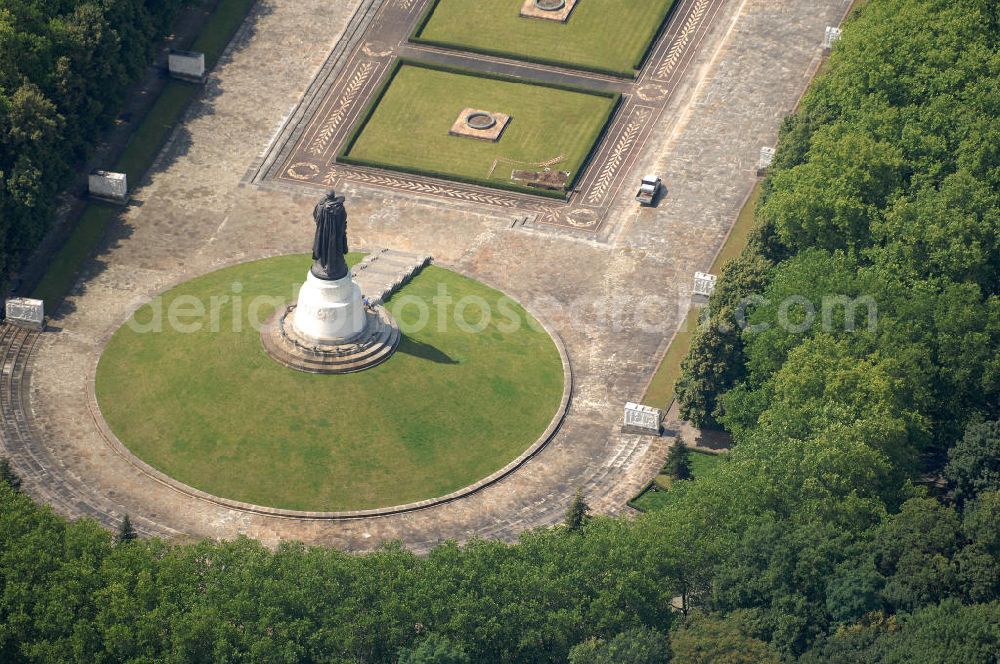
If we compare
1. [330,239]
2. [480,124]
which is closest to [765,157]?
[480,124]

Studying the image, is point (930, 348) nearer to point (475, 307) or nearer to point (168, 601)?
point (475, 307)

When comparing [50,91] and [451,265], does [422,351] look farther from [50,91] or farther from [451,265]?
[50,91]

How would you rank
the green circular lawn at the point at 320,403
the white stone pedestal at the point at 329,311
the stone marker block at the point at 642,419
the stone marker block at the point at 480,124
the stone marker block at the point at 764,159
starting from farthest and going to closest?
the stone marker block at the point at 480,124 < the stone marker block at the point at 764,159 < the stone marker block at the point at 642,419 < the white stone pedestal at the point at 329,311 < the green circular lawn at the point at 320,403

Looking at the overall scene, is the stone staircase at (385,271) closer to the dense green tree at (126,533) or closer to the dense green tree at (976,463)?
the dense green tree at (126,533)

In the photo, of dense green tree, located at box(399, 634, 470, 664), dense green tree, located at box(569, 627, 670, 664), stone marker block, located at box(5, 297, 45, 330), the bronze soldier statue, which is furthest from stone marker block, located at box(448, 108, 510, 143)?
dense green tree, located at box(399, 634, 470, 664)

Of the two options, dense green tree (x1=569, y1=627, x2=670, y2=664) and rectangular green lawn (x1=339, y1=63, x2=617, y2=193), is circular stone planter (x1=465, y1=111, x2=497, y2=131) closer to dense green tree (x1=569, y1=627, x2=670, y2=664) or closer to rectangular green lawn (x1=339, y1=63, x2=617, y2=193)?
rectangular green lawn (x1=339, y1=63, x2=617, y2=193)

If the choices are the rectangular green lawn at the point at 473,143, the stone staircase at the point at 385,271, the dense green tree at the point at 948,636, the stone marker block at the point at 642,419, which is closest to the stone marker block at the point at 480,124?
the rectangular green lawn at the point at 473,143
